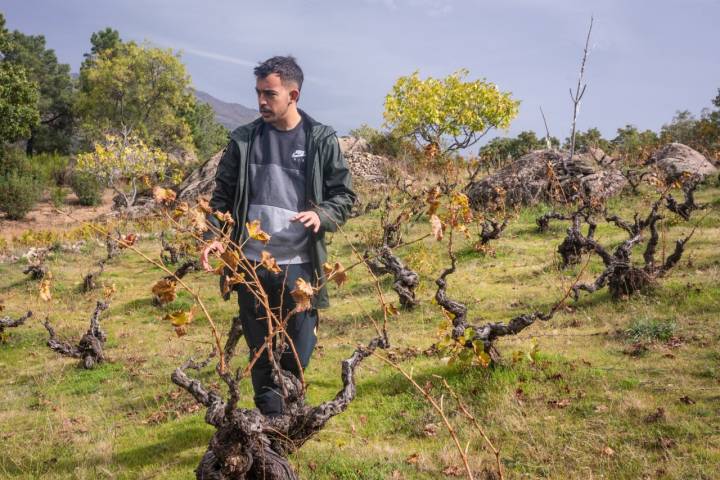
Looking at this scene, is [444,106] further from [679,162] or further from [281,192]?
[281,192]

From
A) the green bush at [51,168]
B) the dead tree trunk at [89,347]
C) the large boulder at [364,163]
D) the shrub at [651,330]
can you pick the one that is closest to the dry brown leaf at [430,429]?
the shrub at [651,330]

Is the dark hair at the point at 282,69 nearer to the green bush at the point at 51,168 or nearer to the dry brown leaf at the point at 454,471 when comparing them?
the dry brown leaf at the point at 454,471

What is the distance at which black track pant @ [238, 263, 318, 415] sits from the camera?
3936 millimetres

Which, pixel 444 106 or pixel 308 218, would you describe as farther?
pixel 444 106

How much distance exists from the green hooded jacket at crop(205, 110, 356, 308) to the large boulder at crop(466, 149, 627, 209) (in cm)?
1160

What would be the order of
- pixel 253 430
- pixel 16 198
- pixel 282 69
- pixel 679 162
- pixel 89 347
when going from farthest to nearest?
pixel 16 198, pixel 679 162, pixel 89 347, pixel 282 69, pixel 253 430

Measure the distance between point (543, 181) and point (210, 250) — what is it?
582 inches

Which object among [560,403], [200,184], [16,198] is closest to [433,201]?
[560,403]

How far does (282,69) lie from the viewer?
12.9ft

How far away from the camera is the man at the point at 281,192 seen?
3953 millimetres

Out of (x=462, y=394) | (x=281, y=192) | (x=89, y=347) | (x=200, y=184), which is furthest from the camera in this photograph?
(x=200, y=184)

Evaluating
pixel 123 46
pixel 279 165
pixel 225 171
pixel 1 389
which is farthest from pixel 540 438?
pixel 123 46

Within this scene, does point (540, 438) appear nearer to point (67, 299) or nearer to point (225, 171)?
point (225, 171)

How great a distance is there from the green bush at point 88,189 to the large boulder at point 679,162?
26577 mm
